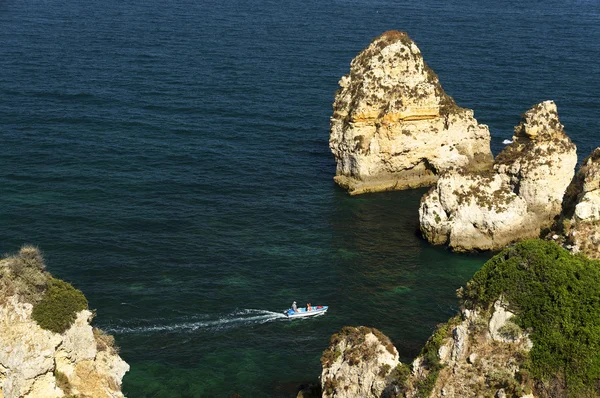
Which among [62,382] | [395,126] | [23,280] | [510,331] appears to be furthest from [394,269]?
[23,280]

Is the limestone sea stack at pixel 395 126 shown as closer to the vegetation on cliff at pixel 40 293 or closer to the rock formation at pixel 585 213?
the rock formation at pixel 585 213

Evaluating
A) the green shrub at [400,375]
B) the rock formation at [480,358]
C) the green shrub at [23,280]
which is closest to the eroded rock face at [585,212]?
the rock formation at [480,358]

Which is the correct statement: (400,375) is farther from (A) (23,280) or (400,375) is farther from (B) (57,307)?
(A) (23,280)

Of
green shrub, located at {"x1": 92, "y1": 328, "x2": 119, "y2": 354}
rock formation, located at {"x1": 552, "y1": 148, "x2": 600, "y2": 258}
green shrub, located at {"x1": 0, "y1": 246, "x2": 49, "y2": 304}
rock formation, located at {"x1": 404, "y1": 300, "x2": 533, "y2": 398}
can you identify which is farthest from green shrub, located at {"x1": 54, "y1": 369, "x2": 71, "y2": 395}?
rock formation, located at {"x1": 552, "y1": 148, "x2": 600, "y2": 258}

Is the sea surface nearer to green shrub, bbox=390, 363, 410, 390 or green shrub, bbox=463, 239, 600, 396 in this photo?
green shrub, bbox=390, 363, 410, 390

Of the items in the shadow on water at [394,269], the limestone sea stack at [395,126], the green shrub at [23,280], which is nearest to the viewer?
the green shrub at [23,280]

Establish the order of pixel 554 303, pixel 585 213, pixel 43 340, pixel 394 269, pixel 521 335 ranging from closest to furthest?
pixel 554 303 < pixel 521 335 < pixel 43 340 < pixel 585 213 < pixel 394 269

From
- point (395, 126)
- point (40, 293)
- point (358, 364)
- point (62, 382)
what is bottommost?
point (62, 382)

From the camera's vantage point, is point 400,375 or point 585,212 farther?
point 585,212
